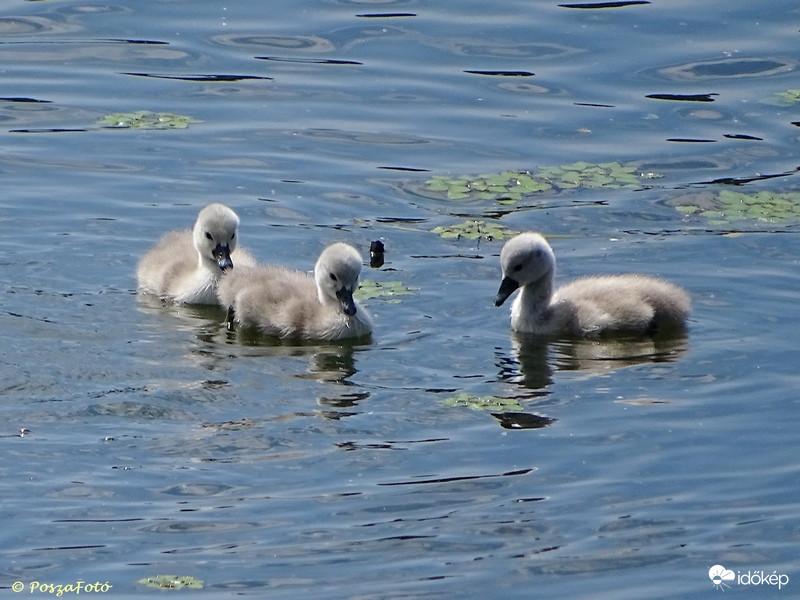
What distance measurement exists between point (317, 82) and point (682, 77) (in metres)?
3.44

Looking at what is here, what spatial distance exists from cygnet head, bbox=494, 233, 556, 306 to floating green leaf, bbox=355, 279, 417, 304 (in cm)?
74

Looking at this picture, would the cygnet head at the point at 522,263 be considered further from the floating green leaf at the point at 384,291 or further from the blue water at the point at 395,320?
the floating green leaf at the point at 384,291

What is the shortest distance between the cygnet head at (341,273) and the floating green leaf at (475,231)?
1875mm

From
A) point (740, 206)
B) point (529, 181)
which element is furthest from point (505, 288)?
point (740, 206)

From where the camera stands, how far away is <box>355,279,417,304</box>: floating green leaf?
1121 cm

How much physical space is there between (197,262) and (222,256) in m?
0.42

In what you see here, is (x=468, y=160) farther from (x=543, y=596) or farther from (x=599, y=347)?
(x=543, y=596)

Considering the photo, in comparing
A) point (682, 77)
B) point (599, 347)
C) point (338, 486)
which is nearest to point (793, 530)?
point (338, 486)

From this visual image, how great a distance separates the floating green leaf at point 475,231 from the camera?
1226 cm

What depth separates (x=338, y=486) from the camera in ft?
26.7

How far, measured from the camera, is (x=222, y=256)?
1116 centimetres

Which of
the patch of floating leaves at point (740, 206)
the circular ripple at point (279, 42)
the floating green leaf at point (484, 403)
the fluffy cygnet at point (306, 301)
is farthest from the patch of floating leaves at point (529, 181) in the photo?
the floating green leaf at point (484, 403)

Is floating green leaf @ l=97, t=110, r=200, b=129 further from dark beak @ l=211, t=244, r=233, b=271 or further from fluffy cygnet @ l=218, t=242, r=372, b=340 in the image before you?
fluffy cygnet @ l=218, t=242, r=372, b=340

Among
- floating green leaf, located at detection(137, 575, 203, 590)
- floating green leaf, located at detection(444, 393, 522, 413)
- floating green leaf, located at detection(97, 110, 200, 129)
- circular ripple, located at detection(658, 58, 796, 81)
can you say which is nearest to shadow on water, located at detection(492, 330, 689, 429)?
floating green leaf, located at detection(444, 393, 522, 413)
